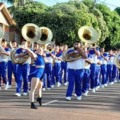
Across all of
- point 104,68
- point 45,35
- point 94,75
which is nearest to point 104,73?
point 104,68

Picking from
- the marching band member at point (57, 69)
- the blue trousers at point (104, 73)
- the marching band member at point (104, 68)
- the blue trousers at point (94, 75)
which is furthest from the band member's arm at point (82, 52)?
the blue trousers at point (104, 73)

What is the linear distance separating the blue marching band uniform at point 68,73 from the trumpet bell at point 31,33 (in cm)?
82

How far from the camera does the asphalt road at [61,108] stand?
12128 millimetres

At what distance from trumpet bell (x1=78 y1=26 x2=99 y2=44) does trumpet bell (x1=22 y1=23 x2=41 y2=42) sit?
4.79ft

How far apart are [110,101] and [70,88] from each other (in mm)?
1333

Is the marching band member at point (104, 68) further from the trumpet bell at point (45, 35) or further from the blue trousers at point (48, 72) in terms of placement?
the trumpet bell at point (45, 35)

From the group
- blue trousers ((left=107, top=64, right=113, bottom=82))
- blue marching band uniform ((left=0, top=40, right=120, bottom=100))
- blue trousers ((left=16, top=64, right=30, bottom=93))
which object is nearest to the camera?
blue marching band uniform ((left=0, top=40, right=120, bottom=100))

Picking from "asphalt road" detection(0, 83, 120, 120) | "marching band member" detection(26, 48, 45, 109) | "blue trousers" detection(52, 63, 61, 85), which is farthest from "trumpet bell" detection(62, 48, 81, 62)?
"blue trousers" detection(52, 63, 61, 85)

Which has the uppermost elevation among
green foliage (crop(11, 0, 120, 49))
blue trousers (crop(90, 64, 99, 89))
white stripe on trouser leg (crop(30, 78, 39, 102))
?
green foliage (crop(11, 0, 120, 49))

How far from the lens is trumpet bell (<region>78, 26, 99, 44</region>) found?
55.2ft

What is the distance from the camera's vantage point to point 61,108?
44.9 ft

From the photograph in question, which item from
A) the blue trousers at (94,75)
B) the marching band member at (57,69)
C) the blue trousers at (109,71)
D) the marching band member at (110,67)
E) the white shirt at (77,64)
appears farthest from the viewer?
the blue trousers at (109,71)

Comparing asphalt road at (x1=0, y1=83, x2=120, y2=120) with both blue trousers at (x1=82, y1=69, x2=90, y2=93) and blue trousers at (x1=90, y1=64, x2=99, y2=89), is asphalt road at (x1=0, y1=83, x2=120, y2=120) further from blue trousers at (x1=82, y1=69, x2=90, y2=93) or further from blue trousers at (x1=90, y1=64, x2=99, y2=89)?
blue trousers at (x1=90, y1=64, x2=99, y2=89)

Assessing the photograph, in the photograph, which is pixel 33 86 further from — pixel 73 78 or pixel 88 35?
pixel 88 35
